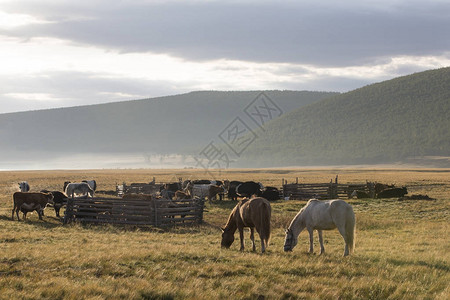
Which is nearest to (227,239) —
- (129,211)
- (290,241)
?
(290,241)

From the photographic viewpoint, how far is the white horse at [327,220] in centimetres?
1451

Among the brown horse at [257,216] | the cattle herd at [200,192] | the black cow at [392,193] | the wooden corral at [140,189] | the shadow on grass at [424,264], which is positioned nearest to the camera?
the shadow on grass at [424,264]

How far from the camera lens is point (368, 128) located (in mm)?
157000

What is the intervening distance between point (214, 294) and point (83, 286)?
233 cm

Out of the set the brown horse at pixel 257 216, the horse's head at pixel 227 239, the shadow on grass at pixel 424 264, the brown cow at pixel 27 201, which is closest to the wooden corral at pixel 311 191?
the brown cow at pixel 27 201

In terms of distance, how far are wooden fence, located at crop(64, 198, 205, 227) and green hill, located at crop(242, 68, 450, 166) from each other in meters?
126

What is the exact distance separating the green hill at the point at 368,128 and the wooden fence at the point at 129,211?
414 feet

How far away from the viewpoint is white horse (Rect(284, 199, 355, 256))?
47.6 ft

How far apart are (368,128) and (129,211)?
140 m

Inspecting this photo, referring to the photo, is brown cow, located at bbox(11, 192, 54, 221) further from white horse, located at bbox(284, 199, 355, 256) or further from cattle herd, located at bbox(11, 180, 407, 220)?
white horse, located at bbox(284, 199, 355, 256)

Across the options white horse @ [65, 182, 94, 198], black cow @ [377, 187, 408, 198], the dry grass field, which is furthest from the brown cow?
black cow @ [377, 187, 408, 198]

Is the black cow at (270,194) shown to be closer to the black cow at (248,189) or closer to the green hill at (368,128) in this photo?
the black cow at (248,189)

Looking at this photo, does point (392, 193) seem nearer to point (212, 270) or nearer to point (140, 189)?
point (140, 189)

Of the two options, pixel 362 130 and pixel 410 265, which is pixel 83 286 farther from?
pixel 362 130
